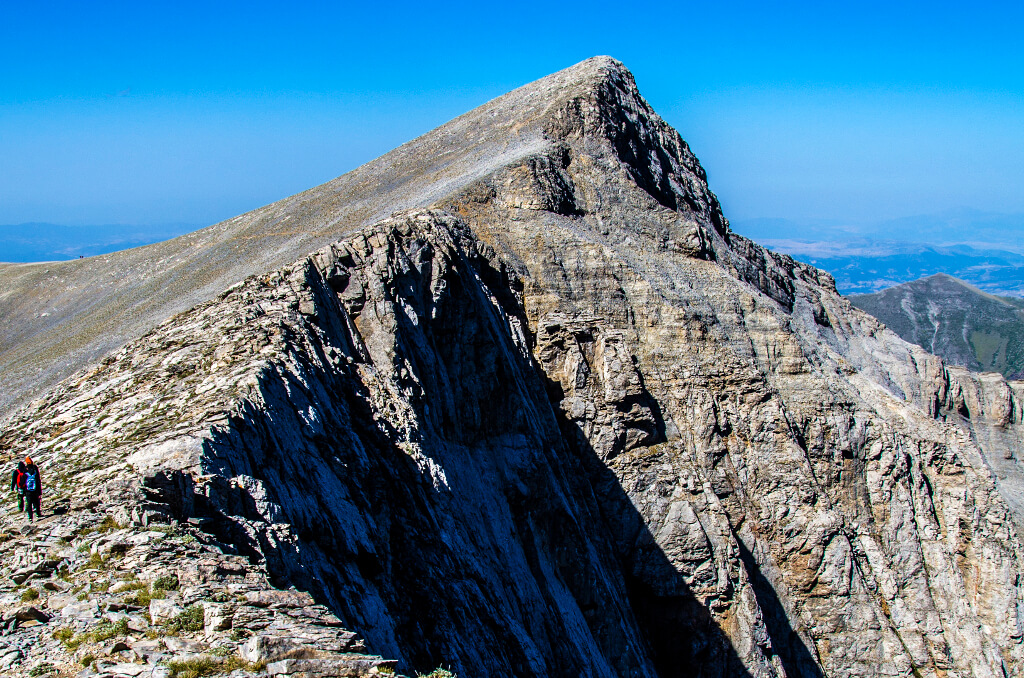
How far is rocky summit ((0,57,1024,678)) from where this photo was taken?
12008 mm

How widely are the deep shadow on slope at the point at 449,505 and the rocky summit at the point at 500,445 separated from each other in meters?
0.10

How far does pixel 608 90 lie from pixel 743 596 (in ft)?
108

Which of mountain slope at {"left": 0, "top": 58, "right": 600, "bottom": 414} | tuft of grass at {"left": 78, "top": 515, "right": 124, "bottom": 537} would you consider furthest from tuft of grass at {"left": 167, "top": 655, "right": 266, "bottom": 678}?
mountain slope at {"left": 0, "top": 58, "right": 600, "bottom": 414}

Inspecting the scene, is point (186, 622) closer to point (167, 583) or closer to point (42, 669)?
point (167, 583)

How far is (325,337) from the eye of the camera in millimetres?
20891

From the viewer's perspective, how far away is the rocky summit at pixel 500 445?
12008 mm

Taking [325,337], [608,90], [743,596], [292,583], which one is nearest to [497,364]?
[325,337]

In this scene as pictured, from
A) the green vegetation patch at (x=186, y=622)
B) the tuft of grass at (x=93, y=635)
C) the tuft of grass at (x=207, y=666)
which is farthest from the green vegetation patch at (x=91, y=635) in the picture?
the tuft of grass at (x=207, y=666)

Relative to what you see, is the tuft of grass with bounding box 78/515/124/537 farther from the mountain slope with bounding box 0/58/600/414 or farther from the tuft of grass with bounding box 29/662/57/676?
the mountain slope with bounding box 0/58/600/414

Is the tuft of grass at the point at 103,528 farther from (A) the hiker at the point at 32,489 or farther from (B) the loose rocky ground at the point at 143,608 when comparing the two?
(A) the hiker at the point at 32,489

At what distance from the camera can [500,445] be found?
84.7 ft

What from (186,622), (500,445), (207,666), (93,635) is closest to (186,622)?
(186,622)

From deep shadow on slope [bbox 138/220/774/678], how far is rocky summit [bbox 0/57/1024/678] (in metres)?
0.10

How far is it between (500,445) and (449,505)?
594 centimetres
